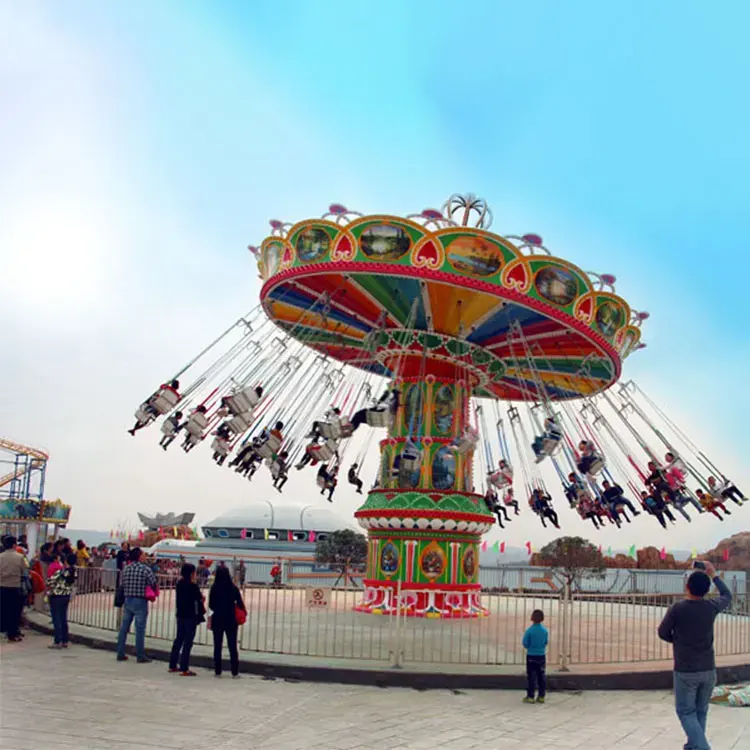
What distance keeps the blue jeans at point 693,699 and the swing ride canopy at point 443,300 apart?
903 centimetres

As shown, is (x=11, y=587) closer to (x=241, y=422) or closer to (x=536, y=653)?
(x=241, y=422)

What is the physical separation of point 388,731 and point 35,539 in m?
34.3

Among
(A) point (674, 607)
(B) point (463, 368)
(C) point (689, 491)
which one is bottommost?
(A) point (674, 607)

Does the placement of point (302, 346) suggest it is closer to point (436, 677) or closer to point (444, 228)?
point (444, 228)

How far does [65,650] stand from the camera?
10164 millimetres

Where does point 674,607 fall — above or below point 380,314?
below

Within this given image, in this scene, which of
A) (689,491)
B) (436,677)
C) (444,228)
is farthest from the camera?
(689,491)

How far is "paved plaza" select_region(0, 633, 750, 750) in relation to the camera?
233 inches

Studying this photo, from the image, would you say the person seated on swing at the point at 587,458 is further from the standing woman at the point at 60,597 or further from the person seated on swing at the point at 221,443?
the standing woman at the point at 60,597

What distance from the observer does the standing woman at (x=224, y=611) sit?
333 inches

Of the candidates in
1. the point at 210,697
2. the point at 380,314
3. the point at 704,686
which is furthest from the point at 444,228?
the point at 704,686

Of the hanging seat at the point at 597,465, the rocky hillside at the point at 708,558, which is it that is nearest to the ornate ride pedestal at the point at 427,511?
the hanging seat at the point at 597,465

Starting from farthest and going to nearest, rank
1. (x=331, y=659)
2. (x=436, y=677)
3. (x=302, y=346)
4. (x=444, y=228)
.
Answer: (x=302, y=346) < (x=444, y=228) < (x=331, y=659) < (x=436, y=677)

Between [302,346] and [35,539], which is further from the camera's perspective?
[35,539]
